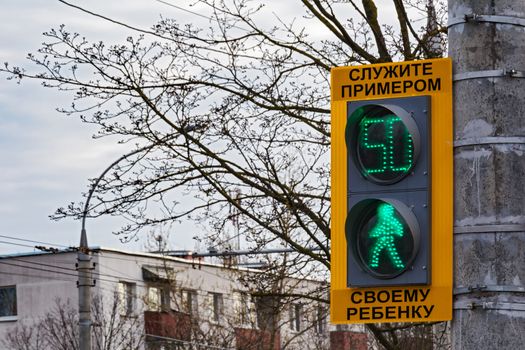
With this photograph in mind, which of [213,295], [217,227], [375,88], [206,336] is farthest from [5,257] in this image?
[375,88]

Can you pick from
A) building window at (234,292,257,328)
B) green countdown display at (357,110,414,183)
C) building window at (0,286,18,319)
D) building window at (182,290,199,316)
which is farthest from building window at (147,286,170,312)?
green countdown display at (357,110,414,183)

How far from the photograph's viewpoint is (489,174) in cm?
617

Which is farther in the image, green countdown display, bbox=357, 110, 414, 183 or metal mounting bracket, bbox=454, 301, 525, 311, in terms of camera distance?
green countdown display, bbox=357, 110, 414, 183

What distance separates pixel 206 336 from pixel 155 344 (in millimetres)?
4894

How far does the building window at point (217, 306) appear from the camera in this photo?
48.8 metres

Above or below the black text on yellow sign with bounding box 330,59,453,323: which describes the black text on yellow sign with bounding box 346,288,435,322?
below

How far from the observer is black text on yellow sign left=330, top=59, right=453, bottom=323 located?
623 cm

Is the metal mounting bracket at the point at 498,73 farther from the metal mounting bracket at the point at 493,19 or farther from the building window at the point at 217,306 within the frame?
the building window at the point at 217,306

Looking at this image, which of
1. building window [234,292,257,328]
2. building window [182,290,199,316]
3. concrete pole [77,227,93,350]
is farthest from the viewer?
building window [182,290,199,316]

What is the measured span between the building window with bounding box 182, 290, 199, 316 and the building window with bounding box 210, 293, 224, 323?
69cm

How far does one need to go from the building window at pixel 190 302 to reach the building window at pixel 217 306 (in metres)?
0.69

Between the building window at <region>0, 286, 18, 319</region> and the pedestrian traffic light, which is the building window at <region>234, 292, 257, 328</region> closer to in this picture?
the building window at <region>0, 286, 18, 319</region>

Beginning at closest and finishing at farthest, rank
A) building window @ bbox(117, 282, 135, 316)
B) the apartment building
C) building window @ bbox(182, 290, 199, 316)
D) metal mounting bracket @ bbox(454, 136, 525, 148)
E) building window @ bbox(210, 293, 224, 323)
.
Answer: metal mounting bracket @ bbox(454, 136, 525, 148) < the apartment building < building window @ bbox(182, 290, 199, 316) < building window @ bbox(210, 293, 224, 323) < building window @ bbox(117, 282, 135, 316)

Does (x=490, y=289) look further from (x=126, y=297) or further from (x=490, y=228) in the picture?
(x=126, y=297)
